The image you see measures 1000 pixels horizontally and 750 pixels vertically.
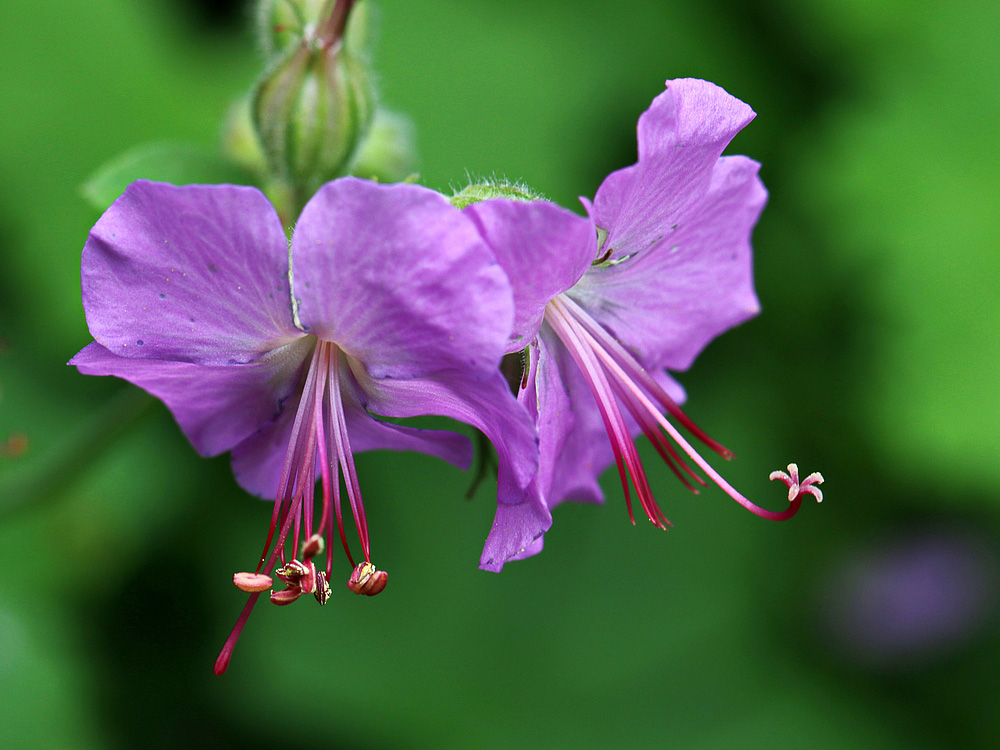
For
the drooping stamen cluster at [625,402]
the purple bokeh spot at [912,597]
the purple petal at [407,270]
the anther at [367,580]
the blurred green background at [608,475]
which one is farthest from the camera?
the purple bokeh spot at [912,597]

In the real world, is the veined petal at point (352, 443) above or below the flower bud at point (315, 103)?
below

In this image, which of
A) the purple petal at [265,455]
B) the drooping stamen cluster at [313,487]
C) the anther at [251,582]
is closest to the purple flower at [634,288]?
the drooping stamen cluster at [313,487]

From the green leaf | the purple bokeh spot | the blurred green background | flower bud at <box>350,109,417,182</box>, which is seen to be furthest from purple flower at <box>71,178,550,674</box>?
the purple bokeh spot

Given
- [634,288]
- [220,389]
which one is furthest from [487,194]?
[220,389]

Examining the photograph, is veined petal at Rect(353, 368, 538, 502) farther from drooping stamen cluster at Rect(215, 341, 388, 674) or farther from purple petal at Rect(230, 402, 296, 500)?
purple petal at Rect(230, 402, 296, 500)

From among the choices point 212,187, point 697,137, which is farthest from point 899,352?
point 212,187

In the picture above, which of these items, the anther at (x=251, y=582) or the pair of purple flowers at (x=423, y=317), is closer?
the pair of purple flowers at (x=423, y=317)

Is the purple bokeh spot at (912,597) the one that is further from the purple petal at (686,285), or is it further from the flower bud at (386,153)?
the flower bud at (386,153)
